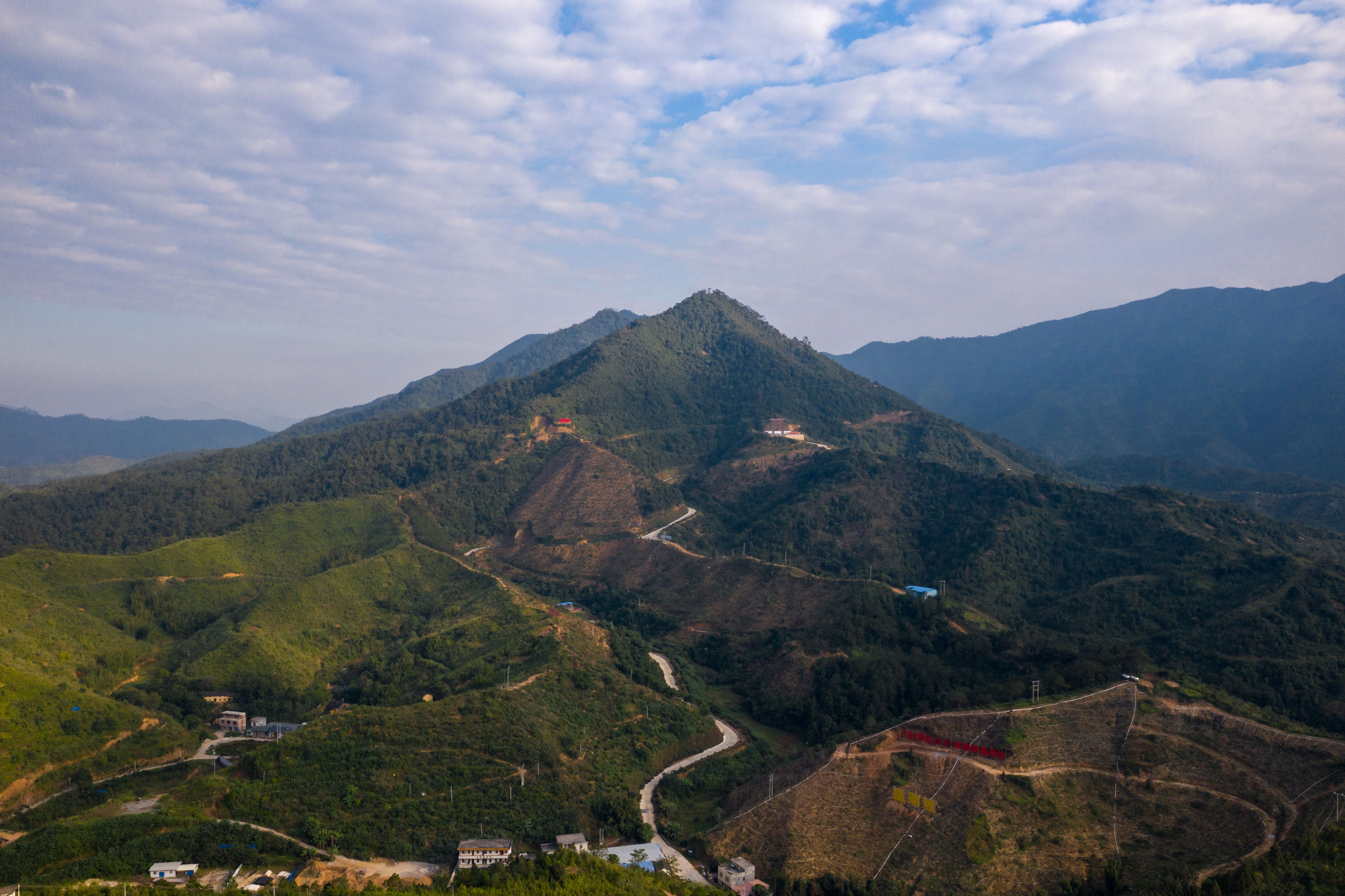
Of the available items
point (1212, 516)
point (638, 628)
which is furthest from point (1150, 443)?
point (638, 628)

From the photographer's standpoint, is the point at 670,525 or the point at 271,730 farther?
the point at 670,525

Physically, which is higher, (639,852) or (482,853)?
(482,853)

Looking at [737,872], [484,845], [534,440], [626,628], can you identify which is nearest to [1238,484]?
[626,628]

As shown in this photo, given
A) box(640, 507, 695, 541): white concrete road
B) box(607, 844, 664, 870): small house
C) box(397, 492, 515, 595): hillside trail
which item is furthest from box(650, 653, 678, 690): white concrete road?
box(640, 507, 695, 541): white concrete road

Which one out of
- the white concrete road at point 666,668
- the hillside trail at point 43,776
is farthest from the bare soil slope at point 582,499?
the hillside trail at point 43,776

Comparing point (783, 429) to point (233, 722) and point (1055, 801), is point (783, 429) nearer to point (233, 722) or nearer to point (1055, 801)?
point (233, 722)

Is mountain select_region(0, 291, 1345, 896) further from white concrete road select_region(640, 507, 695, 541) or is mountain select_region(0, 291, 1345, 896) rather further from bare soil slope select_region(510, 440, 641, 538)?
white concrete road select_region(640, 507, 695, 541)

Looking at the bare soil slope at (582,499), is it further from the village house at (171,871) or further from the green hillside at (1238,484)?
the green hillside at (1238,484)

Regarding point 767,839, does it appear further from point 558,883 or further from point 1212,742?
point 1212,742
